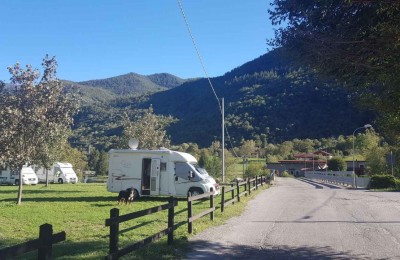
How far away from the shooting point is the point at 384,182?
1411 inches

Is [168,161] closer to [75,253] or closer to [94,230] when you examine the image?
[94,230]

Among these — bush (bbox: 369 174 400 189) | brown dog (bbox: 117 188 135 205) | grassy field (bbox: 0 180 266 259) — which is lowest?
grassy field (bbox: 0 180 266 259)

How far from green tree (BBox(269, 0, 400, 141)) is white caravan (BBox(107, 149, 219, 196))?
14429 millimetres

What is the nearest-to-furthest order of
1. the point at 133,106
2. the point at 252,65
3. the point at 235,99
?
1. the point at 235,99
2. the point at 252,65
3. the point at 133,106

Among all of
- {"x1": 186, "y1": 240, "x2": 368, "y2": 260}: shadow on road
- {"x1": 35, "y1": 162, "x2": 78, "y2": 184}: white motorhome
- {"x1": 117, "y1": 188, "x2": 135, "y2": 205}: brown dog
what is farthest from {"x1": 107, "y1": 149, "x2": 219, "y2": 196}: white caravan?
{"x1": 35, "y1": 162, "x2": 78, "y2": 184}: white motorhome

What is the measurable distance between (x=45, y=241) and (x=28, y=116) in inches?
628

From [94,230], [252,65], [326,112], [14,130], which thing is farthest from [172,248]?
[252,65]

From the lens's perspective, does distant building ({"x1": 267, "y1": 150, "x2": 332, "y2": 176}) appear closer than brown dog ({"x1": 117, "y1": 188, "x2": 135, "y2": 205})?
No

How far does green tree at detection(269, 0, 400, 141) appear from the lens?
5.97 metres

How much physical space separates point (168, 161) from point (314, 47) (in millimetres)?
16034

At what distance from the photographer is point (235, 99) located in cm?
11294

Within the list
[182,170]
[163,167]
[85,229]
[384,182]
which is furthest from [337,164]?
[85,229]

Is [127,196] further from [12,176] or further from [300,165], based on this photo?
[300,165]

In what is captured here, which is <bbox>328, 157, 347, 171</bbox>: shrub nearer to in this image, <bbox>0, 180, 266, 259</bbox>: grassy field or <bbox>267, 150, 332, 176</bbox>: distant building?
<bbox>267, 150, 332, 176</bbox>: distant building
